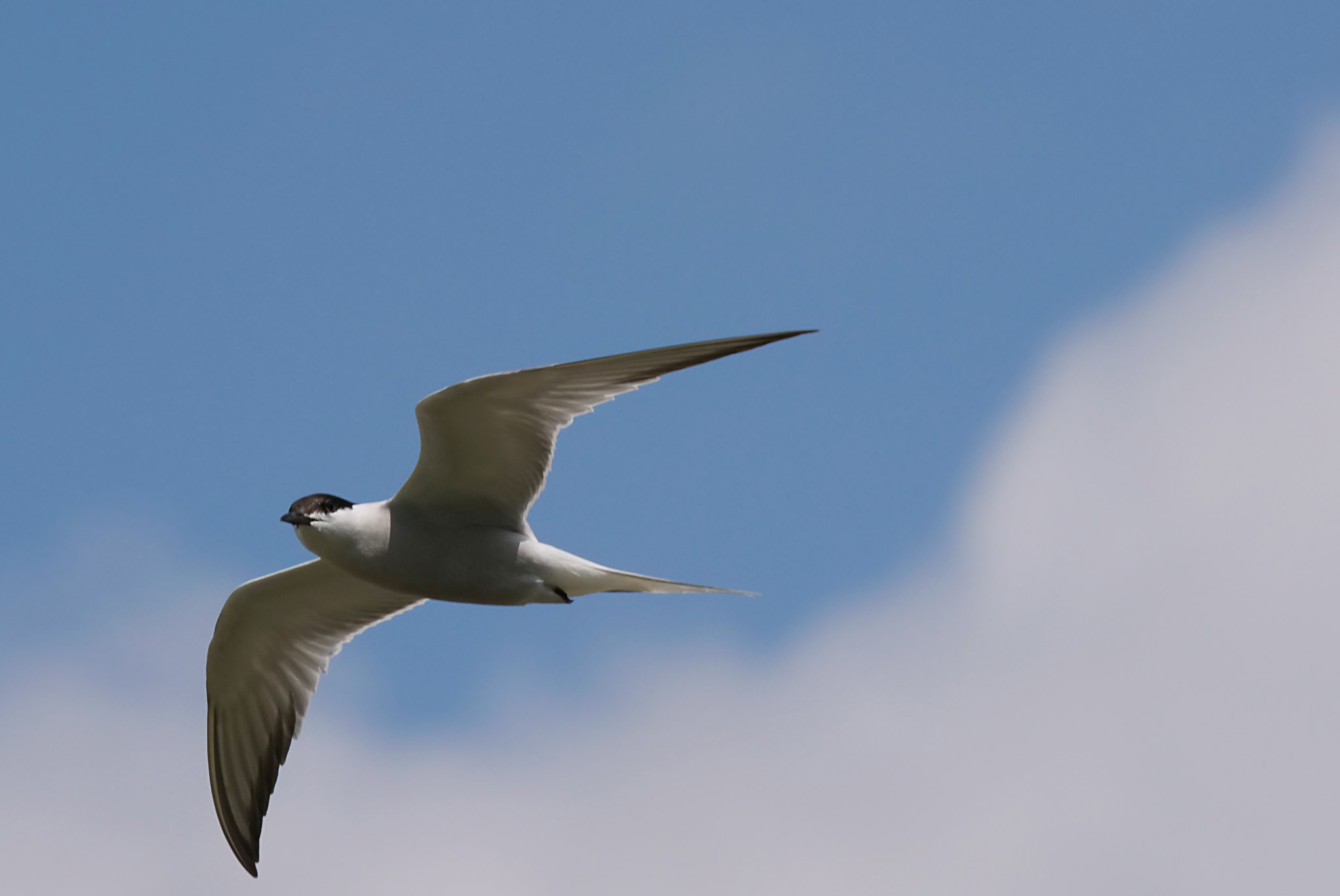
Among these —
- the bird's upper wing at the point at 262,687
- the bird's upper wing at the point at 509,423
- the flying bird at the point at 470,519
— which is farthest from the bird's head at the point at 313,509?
the bird's upper wing at the point at 262,687

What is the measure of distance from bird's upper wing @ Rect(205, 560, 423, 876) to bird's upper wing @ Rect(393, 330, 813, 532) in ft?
6.68

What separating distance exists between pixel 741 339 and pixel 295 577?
14.3ft

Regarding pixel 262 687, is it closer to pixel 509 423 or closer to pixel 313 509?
pixel 313 509

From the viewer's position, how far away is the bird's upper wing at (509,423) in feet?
27.9

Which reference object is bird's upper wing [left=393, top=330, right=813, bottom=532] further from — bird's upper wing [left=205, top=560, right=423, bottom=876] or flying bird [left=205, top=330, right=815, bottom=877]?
bird's upper wing [left=205, top=560, right=423, bottom=876]

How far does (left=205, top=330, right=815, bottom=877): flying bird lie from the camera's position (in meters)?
8.76

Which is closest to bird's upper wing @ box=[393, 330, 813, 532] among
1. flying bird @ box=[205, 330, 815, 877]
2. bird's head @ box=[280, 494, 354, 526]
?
flying bird @ box=[205, 330, 815, 877]

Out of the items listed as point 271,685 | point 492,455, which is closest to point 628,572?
point 492,455

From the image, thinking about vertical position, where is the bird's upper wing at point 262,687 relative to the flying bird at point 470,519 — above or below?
below

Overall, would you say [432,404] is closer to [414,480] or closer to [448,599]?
[414,480]

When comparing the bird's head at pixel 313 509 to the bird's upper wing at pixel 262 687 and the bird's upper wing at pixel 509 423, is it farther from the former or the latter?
the bird's upper wing at pixel 262 687

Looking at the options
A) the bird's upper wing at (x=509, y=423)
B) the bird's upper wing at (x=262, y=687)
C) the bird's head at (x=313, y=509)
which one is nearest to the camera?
the bird's upper wing at (x=509, y=423)

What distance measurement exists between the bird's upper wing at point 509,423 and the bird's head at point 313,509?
0.39 metres

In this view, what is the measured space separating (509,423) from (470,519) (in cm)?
85
